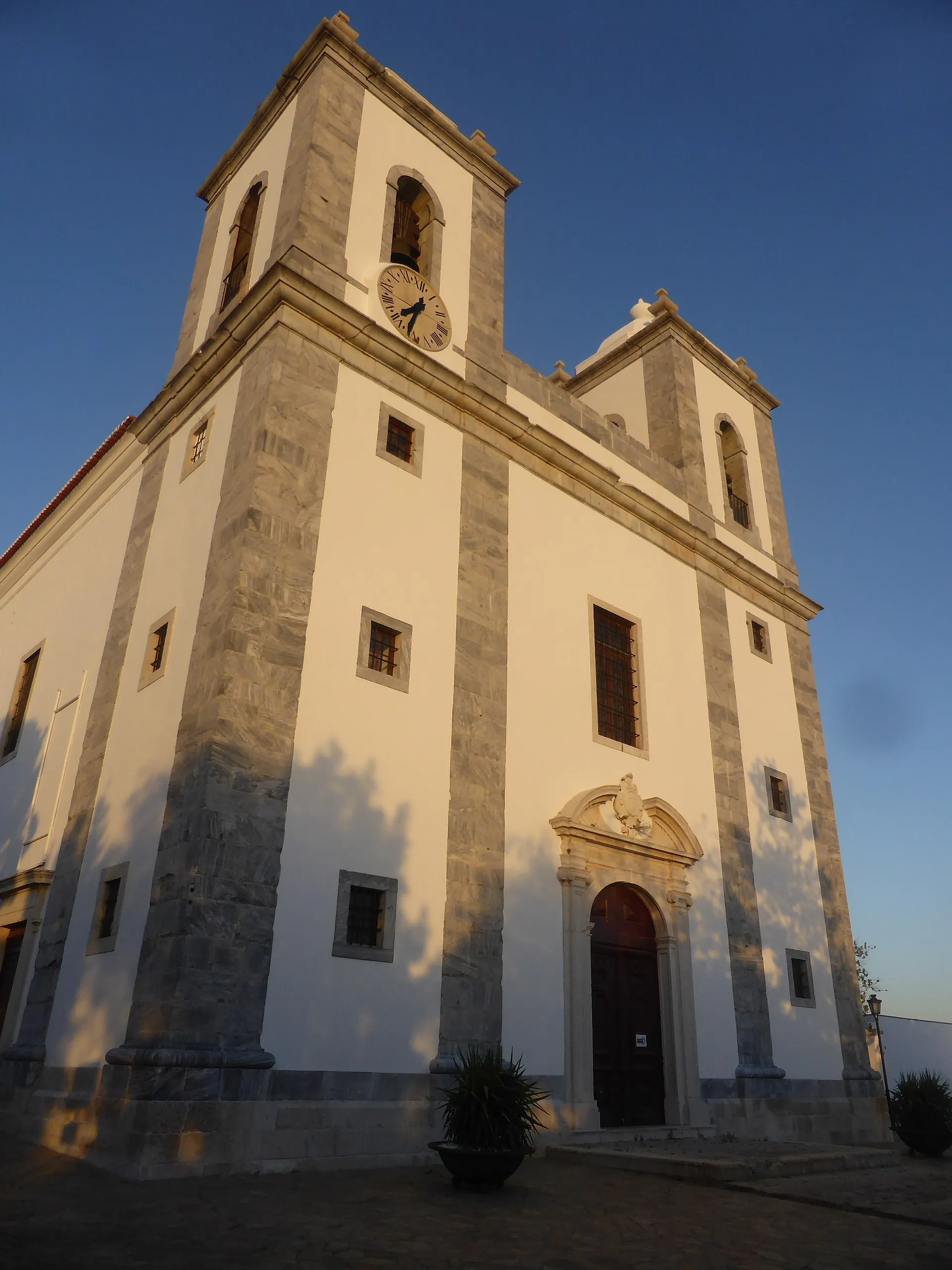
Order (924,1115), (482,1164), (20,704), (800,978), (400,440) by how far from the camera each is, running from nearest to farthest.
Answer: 1. (482,1164)
2. (924,1115)
3. (400,440)
4. (800,978)
5. (20,704)

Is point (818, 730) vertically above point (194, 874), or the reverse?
point (818, 730)

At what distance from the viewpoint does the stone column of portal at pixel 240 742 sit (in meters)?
8.37

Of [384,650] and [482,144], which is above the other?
[482,144]

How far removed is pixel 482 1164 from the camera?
24.7 feet

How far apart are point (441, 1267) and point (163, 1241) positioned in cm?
166

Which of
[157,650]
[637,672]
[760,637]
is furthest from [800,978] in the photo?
[157,650]

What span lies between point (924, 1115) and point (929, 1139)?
0.27 metres

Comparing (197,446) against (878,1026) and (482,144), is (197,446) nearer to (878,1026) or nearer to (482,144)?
(482,144)

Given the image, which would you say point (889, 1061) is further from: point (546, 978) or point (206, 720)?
point (206, 720)

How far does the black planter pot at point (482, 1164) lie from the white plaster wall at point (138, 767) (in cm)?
344

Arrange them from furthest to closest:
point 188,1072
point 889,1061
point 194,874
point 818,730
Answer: point 889,1061 → point 818,730 → point 194,874 → point 188,1072

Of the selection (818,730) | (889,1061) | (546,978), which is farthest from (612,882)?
(889,1061)

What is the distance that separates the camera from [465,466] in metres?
13.1

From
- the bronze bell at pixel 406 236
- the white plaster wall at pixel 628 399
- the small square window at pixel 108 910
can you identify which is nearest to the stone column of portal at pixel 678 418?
the white plaster wall at pixel 628 399
